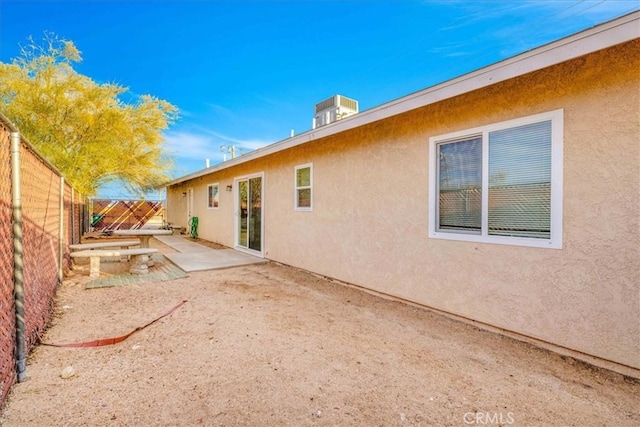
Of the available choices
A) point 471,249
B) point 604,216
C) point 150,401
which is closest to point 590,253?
point 604,216

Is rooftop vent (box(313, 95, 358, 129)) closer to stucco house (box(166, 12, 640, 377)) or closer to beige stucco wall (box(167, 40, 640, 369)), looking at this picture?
beige stucco wall (box(167, 40, 640, 369))

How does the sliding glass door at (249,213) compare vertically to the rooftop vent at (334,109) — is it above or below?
below

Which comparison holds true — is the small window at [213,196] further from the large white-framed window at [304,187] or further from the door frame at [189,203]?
the large white-framed window at [304,187]

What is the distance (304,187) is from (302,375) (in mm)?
4652

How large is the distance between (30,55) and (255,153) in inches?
416

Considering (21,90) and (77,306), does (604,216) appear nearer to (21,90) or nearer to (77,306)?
(77,306)

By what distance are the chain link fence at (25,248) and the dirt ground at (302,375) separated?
0.87 feet

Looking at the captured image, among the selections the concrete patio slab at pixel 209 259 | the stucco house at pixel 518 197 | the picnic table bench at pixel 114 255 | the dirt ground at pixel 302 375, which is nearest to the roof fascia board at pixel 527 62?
the stucco house at pixel 518 197

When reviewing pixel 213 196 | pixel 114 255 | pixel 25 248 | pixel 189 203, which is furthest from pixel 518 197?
pixel 189 203

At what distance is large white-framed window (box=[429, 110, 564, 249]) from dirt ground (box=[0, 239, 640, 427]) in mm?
1216

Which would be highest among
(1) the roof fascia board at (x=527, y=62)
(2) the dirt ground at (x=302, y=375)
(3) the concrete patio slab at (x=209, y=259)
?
(1) the roof fascia board at (x=527, y=62)

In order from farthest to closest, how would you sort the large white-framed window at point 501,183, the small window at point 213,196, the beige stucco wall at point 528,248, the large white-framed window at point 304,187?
1. the small window at point 213,196
2. the large white-framed window at point 304,187
3. the large white-framed window at point 501,183
4. the beige stucco wall at point 528,248

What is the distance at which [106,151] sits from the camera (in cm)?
1270

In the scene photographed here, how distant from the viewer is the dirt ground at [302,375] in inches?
83.4
